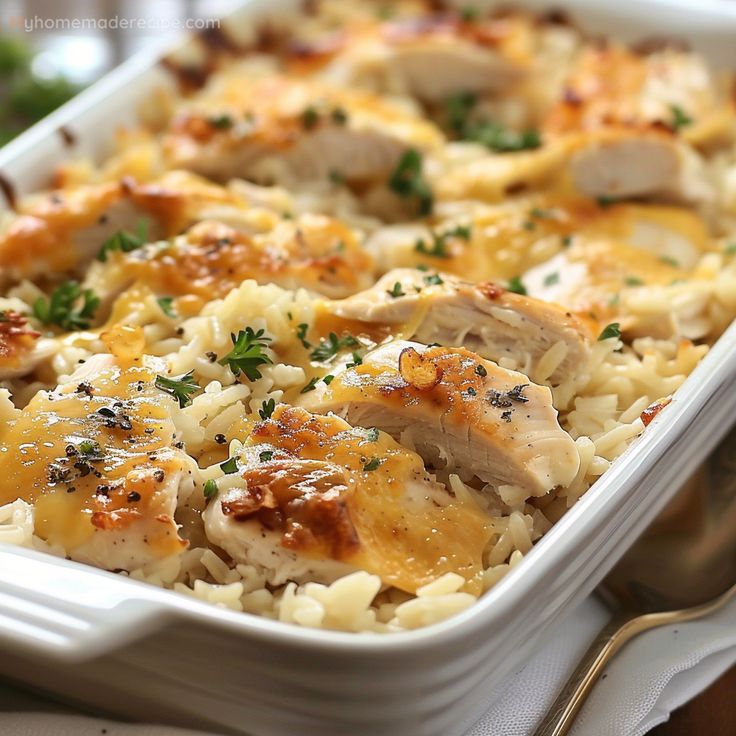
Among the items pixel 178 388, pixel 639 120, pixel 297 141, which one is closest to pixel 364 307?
pixel 178 388

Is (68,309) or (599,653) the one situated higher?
(68,309)

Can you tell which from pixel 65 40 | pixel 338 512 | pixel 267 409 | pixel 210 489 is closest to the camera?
pixel 338 512

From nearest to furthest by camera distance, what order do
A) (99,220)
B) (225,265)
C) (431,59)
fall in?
1. (225,265)
2. (99,220)
3. (431,59)

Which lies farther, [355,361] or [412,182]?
[412,182]

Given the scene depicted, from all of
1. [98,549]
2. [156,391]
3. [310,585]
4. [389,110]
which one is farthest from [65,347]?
[389,110]

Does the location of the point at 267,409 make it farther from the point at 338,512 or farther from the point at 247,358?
the point at 338,512

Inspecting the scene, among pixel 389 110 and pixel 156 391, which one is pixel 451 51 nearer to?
pixel 389 110
